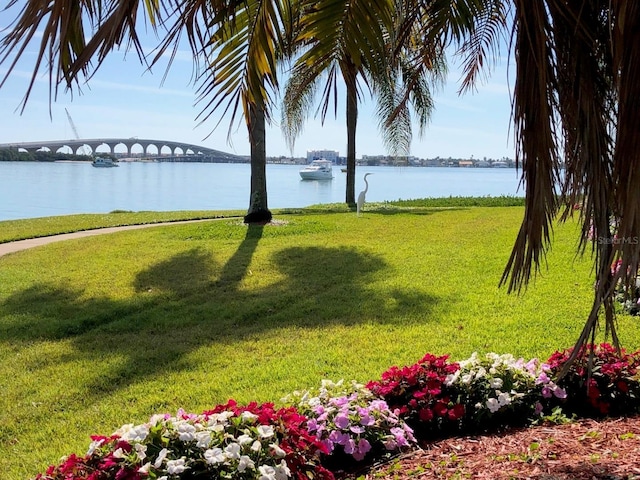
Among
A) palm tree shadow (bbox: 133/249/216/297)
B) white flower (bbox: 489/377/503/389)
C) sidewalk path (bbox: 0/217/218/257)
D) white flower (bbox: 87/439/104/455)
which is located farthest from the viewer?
sidewalk path (bbox: 0/217/218/257)

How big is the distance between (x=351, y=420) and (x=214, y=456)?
2.81 feet

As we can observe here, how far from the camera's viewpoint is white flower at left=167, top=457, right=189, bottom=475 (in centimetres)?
210

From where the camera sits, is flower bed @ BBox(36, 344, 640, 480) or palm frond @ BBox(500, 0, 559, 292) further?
flower bed @ BBox(36, 344, 640, 480)

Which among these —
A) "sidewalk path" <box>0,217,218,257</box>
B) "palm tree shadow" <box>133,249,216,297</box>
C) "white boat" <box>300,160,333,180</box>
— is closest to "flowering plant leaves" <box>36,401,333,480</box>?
"palm tree shadow" <box>133,249,216,297</box>

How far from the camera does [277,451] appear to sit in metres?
2.29

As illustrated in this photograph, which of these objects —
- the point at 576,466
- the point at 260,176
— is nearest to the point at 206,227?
the point at 260,176

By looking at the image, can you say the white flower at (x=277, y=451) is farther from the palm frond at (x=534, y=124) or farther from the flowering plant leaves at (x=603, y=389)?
the flowering plant leaves at (x=603, y=389)

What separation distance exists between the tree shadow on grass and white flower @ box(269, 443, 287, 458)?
250 centimetres

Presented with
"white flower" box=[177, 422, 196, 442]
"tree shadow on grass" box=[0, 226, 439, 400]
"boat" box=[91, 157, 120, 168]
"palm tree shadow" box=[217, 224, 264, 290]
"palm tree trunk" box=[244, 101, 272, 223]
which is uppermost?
"boat" box=[91, 157, 120, 168]

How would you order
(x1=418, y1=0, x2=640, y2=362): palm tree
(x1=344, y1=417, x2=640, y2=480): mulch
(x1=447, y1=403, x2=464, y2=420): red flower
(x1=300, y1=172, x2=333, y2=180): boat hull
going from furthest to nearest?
1. (x1=300, y1=172, x2=333, y2=180): boat hull
2. (x1=447, y1=403, x2=464, y2=420): red flower
3. (x1=344, y1=417, x2=640, y2=480): mulch
4. (x1=418, y1=0, x2=640, y2=362): palm tree

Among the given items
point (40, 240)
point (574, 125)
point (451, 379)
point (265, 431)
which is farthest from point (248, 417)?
point (40, 240)

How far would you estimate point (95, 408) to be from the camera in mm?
4062

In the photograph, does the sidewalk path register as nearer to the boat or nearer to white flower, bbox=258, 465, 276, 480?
white flower, bbox=258, 465, 276, 480

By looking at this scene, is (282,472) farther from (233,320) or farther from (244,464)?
(233,320)
